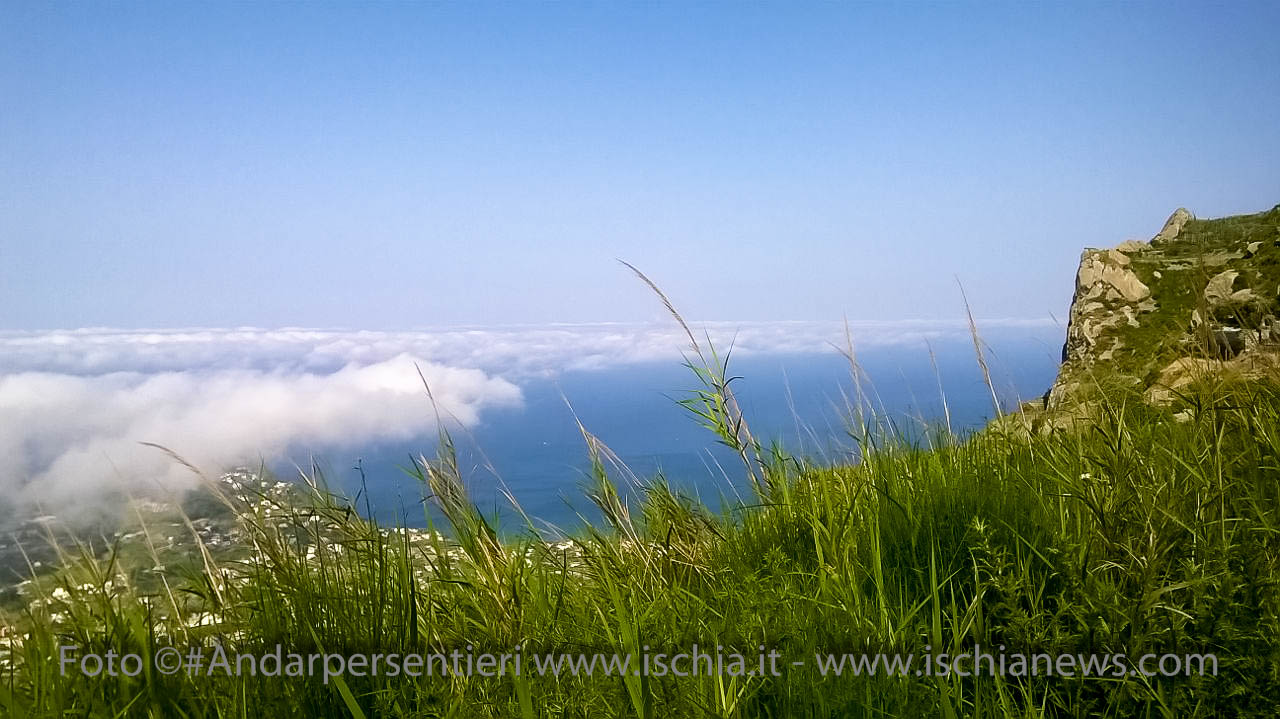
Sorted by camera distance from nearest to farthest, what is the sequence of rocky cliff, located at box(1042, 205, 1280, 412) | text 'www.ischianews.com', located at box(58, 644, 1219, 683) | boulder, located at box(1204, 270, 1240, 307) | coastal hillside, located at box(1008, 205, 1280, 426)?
text 'www.ischianews.com', located at box(58, 644, 1219, 683) < coastal hillside, located at box(1008, 205, 1280, 426) < rocky cliff, located at box(1042, 205, 1280, 412) < boulder, located at box(1204, 270, 1240, 307)

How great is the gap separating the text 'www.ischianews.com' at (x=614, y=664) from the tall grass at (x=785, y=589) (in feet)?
0.09

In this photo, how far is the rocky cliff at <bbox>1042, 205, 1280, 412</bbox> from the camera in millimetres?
4535

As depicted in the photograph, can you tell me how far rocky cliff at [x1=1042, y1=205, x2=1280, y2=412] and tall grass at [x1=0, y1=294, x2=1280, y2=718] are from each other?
4.20 ft

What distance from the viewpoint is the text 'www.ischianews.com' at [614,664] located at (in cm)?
188

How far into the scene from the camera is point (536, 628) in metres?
2.51

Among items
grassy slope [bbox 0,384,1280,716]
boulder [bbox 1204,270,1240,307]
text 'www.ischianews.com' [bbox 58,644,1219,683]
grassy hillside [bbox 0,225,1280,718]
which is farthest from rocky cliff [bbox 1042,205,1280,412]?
text 'www.ischianews.com' [bbox 58,644,1219,683]

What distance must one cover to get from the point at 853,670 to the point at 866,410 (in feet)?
6.10

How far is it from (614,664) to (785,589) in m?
0.53

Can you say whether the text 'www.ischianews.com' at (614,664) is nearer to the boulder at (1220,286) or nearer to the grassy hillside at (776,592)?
the grassy hillside at (776,592)

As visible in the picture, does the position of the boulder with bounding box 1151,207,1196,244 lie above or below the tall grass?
above

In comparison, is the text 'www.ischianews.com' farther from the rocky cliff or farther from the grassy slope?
the rocky cliff

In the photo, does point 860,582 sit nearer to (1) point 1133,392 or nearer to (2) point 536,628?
(2) point 536,628

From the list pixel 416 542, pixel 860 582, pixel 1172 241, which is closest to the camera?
pixel 860 582

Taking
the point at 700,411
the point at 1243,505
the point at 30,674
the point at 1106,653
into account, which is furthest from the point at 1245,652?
the point at 30,674
